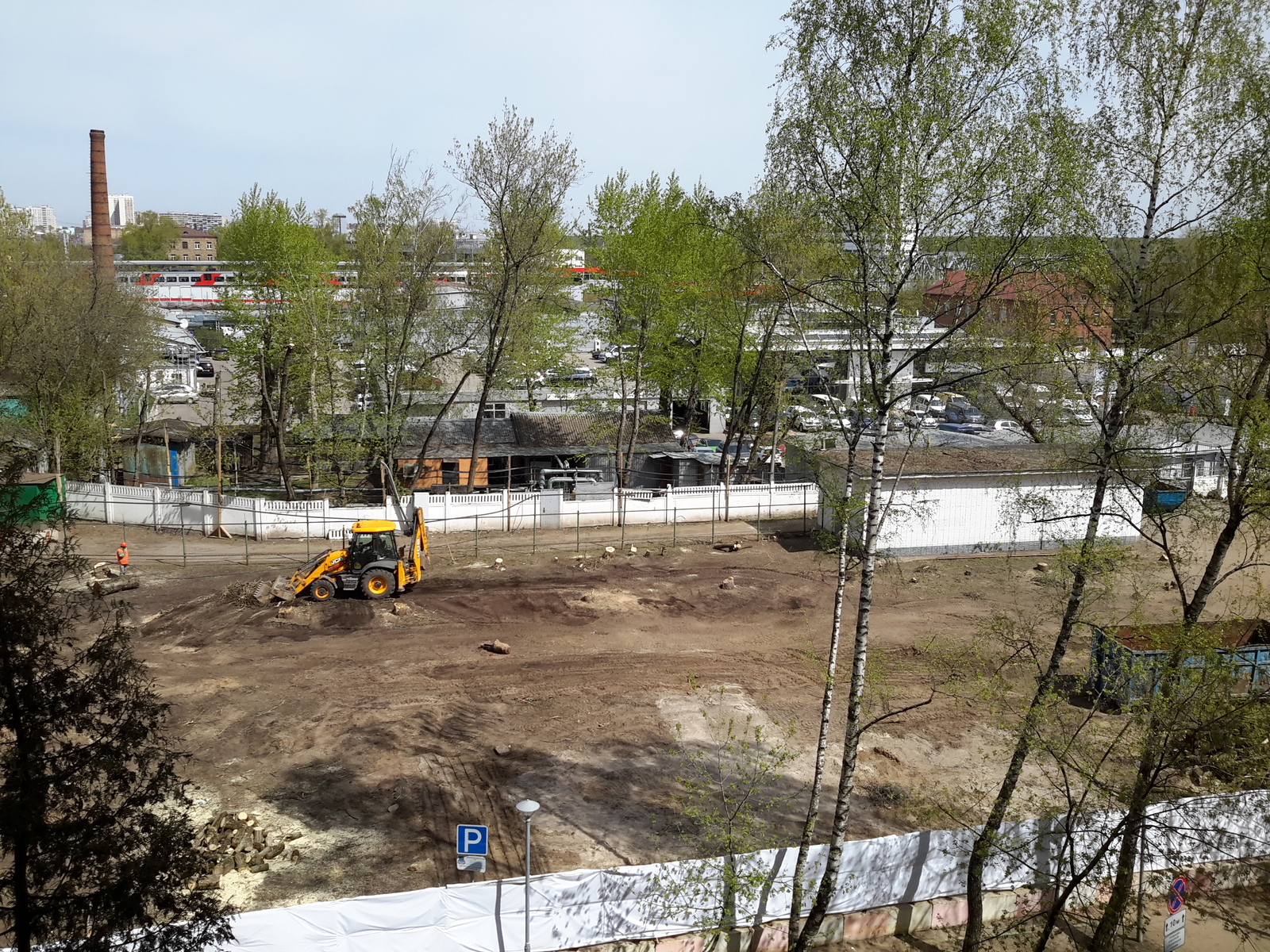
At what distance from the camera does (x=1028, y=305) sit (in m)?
11.8

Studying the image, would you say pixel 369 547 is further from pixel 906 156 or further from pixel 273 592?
pixel 906 156

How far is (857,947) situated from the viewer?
12.0 m

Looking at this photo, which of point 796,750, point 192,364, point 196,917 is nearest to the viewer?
point 196,917

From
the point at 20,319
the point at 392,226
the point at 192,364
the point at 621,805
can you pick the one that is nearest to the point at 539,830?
the point at 621,805

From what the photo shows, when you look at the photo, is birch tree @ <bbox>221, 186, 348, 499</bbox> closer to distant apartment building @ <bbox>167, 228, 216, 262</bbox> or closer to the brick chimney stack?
the brick chimney stack

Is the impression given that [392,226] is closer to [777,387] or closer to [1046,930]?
[777,387]

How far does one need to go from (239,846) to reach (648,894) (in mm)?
5936

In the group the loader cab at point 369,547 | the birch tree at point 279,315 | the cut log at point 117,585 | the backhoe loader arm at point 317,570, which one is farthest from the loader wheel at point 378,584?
the birch tree at point 279,315

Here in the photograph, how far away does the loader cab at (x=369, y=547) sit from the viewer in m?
23.4

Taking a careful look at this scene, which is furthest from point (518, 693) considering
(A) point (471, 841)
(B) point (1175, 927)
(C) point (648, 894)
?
(B) point (1175, 927)

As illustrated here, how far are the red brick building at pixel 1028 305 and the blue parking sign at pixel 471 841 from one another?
797cm

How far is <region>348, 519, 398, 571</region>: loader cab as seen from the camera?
2342 centimetres

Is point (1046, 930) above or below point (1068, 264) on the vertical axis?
below

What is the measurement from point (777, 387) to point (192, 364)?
41.0m
